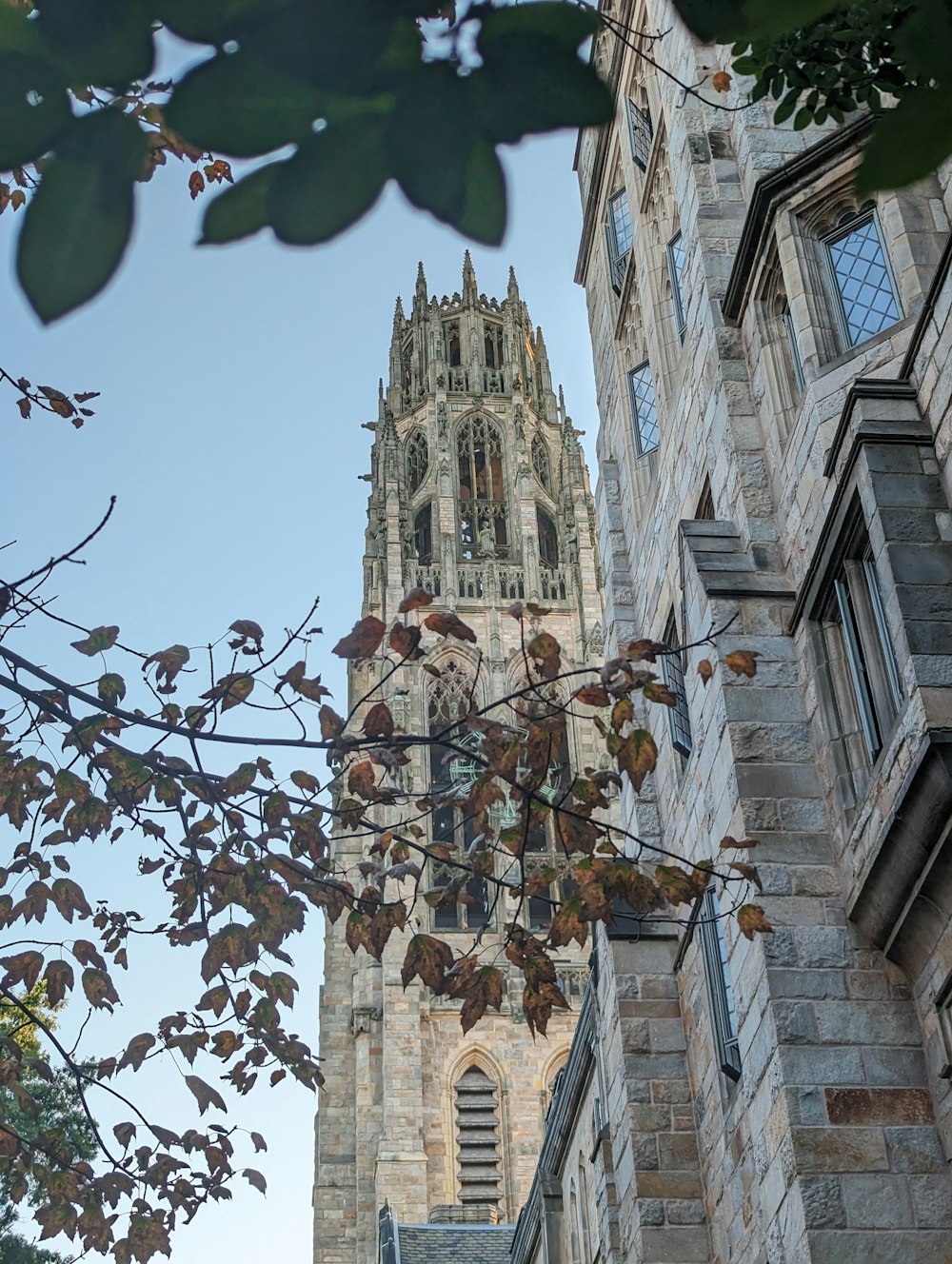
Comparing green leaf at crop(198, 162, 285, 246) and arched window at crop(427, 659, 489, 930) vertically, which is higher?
arched window at crop(427, 659, 489, 930)

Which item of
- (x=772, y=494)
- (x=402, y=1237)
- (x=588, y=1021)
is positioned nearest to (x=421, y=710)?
(x=402, y=1237)

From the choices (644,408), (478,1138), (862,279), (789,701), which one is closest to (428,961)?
(789,701)

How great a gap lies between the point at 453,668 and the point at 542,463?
1350 centimetres

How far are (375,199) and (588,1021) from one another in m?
17.2

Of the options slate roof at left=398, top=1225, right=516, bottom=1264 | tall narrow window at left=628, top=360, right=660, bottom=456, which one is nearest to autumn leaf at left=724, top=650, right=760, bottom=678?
tall narrow window at left=628, top=360, right=660, bottom=456

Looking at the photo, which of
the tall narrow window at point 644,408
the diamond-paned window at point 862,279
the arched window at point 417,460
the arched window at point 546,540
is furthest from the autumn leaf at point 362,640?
the arched window at point 417,460

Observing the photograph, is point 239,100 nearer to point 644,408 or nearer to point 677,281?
point 677,281


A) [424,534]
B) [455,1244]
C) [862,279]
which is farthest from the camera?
[424,534]

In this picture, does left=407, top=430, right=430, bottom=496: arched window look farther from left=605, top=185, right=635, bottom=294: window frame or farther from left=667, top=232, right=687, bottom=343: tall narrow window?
left=667, top=232, right=687, bottom=343: tall narrow window

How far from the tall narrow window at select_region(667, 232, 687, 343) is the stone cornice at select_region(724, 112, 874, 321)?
2077 millimetres

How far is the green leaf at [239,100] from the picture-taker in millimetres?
2635

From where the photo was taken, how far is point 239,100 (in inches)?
104

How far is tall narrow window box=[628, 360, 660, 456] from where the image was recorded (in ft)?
56.2

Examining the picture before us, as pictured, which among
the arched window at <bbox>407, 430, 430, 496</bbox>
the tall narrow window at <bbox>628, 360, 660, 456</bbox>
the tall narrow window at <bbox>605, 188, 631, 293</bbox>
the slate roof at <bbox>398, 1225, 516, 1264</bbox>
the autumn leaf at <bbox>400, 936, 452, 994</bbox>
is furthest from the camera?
the arched window at <bbox>407, 430, 430, 496</bbox>
